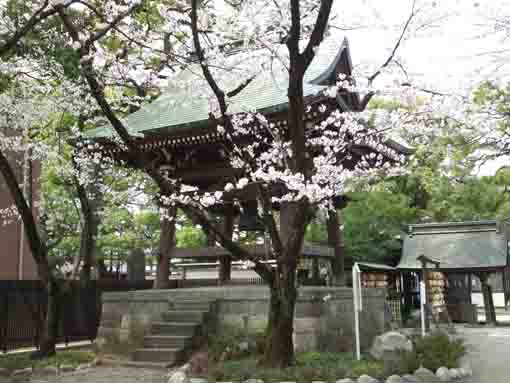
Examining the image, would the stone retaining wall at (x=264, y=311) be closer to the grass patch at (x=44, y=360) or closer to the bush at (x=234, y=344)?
the bush at (x=234, y=344)

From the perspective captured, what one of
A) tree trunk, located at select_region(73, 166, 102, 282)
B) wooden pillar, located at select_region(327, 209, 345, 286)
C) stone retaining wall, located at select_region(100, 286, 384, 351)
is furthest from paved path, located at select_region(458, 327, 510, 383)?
tree trunk, located at select_region(73, 166, 102, 282)

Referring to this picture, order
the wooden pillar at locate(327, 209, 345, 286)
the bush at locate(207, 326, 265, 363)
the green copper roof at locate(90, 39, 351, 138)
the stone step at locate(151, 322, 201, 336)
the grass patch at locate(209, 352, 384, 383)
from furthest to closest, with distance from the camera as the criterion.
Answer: the wooden pillar at locate(327, 209, 345, 286) < the green copper roof at locate(90, 39, 351, 138) < the stone step at locate(151, 322, 201, 336) < the bush at locate(207, 326, 265, 363) < the grass patch at locate(209, 352, 384, 383)

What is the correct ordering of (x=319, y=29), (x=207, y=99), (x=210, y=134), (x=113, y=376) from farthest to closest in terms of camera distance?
(x=210, y=134)
(x=207, y=99)
(x=113, y=376)
(x=319, y=29)

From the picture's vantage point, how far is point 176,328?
39.5 feet

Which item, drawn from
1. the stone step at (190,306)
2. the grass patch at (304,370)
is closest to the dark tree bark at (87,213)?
the stone step at (190,306)

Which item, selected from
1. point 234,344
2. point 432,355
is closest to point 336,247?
point 234,344

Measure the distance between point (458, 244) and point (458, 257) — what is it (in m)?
0.83

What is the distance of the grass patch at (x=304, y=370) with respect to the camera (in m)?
8.76

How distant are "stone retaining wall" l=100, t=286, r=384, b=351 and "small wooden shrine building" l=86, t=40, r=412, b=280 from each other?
1.63 meters

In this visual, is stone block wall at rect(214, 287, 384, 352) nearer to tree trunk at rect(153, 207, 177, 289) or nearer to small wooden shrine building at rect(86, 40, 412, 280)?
small wooden shrine building at rect(86, 40, 412, 280)

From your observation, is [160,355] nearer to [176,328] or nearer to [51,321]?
[176,328]

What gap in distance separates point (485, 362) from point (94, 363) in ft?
27.9

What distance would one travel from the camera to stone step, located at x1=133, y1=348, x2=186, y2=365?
11250 millimetres

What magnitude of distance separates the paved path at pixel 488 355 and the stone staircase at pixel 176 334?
219 inches
